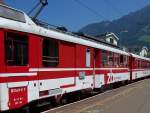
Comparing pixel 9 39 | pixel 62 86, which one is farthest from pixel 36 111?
pixel 9 39

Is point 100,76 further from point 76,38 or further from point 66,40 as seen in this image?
point 66,40

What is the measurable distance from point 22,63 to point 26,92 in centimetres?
91

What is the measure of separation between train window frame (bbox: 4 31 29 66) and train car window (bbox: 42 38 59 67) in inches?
61.4

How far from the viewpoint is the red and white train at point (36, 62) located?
1161 cm

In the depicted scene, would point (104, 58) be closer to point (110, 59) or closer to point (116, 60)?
point (110, 59)

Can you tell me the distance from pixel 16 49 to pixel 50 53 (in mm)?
2802

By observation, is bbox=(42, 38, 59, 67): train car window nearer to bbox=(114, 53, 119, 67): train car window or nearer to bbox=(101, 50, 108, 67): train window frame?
bbox=(101, 50, 108, 67): train window frame

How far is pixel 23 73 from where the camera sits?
12375 mm

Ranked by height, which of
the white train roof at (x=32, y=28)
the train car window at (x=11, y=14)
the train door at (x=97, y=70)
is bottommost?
the train door at (x=97, y=70)

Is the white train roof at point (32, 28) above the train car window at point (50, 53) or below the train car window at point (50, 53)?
above

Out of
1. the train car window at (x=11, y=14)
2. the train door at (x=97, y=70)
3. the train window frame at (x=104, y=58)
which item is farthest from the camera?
the train window frame at (x=104, y=58)

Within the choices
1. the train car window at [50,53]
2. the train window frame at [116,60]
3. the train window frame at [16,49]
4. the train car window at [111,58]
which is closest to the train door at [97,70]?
the train car window at [111,58]

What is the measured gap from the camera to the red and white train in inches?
457

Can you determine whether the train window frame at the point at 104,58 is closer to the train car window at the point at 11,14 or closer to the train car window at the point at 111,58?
the train car window at the point at 111,58
